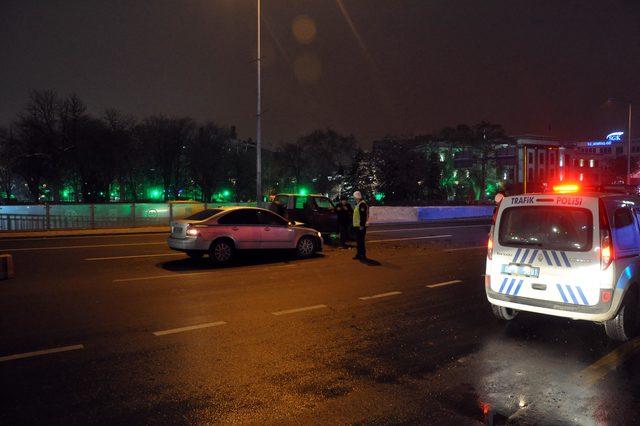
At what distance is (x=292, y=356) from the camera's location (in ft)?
19.9

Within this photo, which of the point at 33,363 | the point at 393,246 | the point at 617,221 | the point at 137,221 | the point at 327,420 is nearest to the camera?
the point at 327,420

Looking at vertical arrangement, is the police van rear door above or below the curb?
above

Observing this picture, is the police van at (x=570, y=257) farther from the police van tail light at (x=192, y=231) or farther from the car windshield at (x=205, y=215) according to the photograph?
the car windshield at (x=205, y=215)

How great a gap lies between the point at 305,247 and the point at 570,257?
9173 mm

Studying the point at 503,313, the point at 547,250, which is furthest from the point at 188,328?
the point at 547,250

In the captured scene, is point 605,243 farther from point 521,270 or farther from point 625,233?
point 521,270

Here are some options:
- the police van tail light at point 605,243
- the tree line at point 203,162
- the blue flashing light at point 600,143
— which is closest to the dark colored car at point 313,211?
the police van tail light at point 605,243

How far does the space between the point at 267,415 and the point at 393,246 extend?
14010 millimetres

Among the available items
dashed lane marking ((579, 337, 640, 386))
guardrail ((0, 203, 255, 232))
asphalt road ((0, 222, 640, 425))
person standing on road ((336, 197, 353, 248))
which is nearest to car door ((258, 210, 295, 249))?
person standing on road ((336, 197, 353, 248))

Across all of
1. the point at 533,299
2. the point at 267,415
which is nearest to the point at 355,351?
the point at 267,415

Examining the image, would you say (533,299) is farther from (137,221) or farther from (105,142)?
(105,142)

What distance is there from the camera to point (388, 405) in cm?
468

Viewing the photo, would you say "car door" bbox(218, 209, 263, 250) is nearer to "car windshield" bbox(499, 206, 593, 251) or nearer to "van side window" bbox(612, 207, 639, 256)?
"car windshield" bbox(499, 206, 593, 251)

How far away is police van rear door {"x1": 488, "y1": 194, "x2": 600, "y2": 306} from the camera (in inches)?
256
